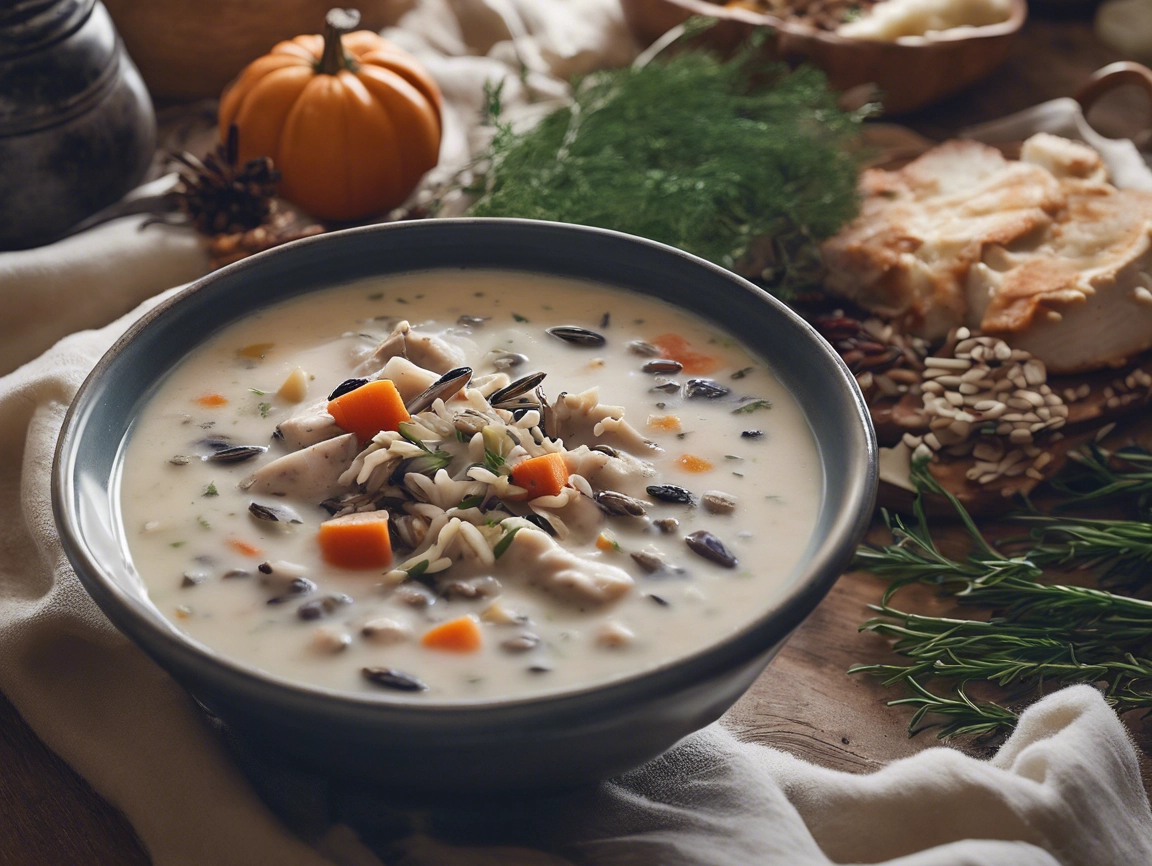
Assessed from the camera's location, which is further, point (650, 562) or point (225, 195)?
point (225, 195)

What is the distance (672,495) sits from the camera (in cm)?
187

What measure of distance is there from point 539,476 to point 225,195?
5.75 feet

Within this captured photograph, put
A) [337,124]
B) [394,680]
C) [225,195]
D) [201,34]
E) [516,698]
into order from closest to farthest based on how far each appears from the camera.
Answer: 1. [516,698]
2. [394,680]
3. [225,195]
4. [337,124]
5. [201,34]

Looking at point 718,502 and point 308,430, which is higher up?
point 308,430

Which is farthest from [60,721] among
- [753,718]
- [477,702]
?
[753,718]

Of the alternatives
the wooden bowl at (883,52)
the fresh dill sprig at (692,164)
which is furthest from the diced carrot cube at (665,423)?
the wooden bowl at (883,52)

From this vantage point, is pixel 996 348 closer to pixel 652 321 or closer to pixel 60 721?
pixel 652 321

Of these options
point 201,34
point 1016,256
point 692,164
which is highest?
point 201,34

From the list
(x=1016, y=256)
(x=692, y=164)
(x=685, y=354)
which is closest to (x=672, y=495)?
(x=685, y=354)

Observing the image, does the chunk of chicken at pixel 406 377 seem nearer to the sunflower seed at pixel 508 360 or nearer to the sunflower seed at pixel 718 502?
the sunflower seed at pixel 508 360

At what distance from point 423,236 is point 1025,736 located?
59.6 inches

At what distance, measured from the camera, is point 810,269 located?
3.22 m

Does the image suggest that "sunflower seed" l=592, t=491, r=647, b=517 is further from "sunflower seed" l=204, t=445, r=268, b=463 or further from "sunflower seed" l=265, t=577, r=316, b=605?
"sunflower seed" l=204, t=445, r=268, b=463

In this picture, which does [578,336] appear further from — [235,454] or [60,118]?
[60,118]
